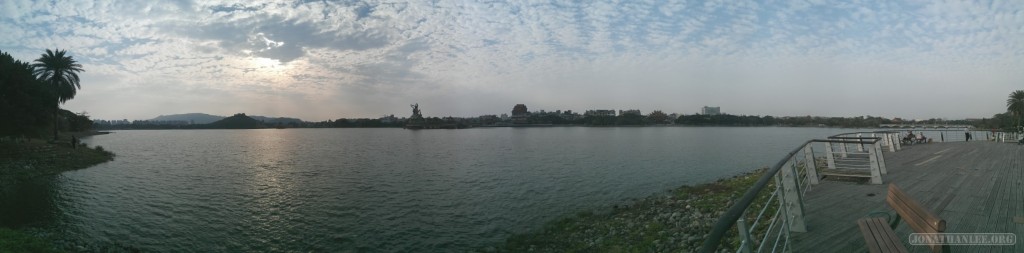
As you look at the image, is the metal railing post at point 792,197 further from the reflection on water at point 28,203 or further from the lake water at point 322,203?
the reflection on water at point 28,203

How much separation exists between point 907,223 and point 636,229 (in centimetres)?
1099

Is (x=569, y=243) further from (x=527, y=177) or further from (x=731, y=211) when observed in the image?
(x=527, y=177)

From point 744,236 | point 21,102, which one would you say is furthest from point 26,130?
point 744,236

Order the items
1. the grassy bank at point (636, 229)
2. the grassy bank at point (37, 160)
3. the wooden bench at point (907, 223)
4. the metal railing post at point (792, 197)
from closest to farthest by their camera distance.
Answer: the wooden bench at point (907, 223) < the metal railing post at point (792, 197) < the grassy bank at point (636, 229) < the grassy bank at point (37, 160)

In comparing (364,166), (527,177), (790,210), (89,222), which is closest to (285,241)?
(89,222)

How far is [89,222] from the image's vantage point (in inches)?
703

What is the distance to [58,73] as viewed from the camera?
5094cm

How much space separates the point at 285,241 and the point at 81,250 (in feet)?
19.7

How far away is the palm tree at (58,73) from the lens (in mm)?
49812

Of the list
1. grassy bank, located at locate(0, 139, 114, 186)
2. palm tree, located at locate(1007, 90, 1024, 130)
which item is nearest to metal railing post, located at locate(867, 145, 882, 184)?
grassy bank, located at locate(0, 139, 114, 186)

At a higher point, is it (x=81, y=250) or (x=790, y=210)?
(x=790, y=210)

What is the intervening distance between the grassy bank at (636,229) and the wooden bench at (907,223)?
249 inches

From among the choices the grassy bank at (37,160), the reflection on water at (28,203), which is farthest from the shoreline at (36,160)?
the reflection on water at (28,203)

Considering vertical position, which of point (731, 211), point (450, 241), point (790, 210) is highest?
point (731, 211)
